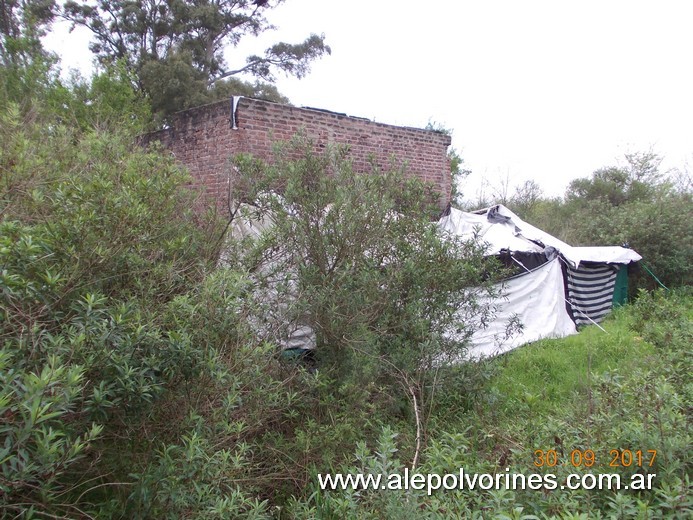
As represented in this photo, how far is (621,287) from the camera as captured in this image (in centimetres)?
1095

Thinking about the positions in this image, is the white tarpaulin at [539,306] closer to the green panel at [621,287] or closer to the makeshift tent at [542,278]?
the makeshift tent at [542,278]

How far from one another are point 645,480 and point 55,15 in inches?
931

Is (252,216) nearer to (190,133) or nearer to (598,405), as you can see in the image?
(598,405)

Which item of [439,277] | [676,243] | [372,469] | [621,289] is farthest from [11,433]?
[676,243]

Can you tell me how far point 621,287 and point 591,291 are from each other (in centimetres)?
153

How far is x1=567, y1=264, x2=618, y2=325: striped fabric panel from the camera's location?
9.48 m

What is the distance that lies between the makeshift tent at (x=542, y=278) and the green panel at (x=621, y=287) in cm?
5

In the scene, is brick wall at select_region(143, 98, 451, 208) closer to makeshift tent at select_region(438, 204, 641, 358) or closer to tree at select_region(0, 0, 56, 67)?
makeshift tent at select_region(438, 204, 641, 358)

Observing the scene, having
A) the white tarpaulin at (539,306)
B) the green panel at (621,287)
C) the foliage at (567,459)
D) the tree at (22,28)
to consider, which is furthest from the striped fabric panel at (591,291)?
the tree at (22,28)

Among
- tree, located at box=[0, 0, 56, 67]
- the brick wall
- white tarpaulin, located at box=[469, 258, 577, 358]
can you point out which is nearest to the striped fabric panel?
white tarpaulin, located at box=[469, 258, 577, 358]

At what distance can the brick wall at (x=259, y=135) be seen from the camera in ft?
21.7

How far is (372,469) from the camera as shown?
2461 mm

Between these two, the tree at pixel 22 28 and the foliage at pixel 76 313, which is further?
the tree at pixel 22 28

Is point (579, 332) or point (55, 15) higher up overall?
point (55, 15)
